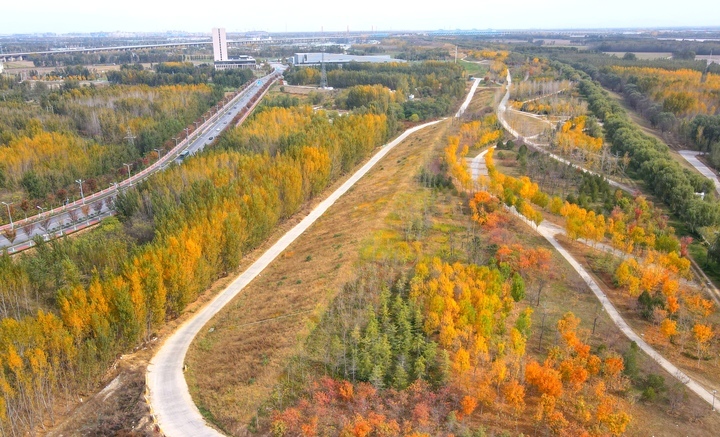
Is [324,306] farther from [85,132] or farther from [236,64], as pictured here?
[236,64]

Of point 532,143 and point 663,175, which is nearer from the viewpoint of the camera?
point 663,175

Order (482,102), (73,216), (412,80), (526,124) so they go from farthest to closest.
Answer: (412,80) < (482,102) < (526,124) < (73,216)

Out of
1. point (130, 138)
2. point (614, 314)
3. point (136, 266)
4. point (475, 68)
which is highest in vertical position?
point (475, 68)

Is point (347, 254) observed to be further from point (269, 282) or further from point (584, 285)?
point (584, 285)

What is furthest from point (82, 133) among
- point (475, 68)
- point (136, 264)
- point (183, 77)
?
point (475, 68)

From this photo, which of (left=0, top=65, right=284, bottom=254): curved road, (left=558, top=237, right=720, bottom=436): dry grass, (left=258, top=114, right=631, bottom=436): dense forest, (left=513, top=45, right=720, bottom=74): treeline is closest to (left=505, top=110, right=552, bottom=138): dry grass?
(left=0, top=65, right=284, bottom=254): curved road

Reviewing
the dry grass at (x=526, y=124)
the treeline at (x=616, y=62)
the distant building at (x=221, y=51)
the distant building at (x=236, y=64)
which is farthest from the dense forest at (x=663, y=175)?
the distant building at (x=221, y=51)
